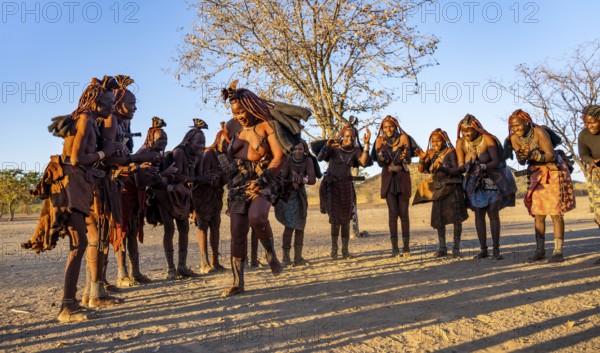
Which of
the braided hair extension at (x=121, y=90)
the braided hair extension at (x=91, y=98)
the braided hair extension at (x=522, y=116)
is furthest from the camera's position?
the braided hair extension at (x=522, y=116)

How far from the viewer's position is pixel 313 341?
13.0 feet

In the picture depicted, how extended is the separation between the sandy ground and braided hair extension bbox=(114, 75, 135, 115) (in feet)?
7.03

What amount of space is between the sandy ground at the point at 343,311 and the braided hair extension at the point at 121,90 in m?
2.14

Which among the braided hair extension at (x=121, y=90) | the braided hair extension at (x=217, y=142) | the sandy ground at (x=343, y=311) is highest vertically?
the braided hair extension at (x=121, y=90)

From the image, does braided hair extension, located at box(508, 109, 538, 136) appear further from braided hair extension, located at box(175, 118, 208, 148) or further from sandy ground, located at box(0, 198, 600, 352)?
braided hair extension, located at box(175, 118, 208, 148)

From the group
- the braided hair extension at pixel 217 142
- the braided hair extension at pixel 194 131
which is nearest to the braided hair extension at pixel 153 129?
the braided hair extension at pixel 194 131

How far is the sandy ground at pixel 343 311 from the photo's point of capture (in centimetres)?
395

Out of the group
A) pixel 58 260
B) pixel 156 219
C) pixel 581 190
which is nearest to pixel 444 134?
pixel 156 219

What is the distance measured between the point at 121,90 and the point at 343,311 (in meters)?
3.56

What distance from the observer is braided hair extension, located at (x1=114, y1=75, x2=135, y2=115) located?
6.04 metres

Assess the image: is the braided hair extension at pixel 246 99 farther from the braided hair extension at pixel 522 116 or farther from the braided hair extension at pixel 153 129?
the braided hair extension at pixel 522 116

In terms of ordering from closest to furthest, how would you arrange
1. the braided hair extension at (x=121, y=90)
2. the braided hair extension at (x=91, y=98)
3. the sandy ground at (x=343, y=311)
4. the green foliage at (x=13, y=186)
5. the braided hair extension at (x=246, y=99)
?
the sandy ground at (x=343, y=311) < the braided hair extension at (x=91, y=98) < the braided hair extension at (x=246, y=99) < the braided hair extension at (x=121, y=90) < the green foliage at (x=13, y=186)

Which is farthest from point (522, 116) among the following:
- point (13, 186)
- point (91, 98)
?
point (13, 186)

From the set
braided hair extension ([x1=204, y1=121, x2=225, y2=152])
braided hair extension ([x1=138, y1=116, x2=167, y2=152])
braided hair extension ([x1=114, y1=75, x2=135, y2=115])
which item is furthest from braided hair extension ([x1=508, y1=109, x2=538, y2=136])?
braided hair extension ([x1=114, y1=75, x2=135, y2=115])
